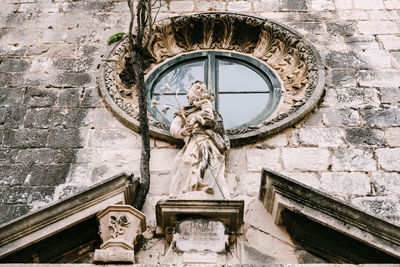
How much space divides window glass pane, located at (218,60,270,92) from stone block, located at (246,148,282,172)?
126 centimetres

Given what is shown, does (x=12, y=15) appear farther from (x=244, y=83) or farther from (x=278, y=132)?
(x=278, y=132)

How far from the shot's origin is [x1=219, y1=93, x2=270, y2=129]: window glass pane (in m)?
6.52

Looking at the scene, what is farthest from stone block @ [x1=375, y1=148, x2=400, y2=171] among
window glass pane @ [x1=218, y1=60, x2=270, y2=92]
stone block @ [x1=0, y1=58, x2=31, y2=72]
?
stone block @ [x1=0, y1=58, x2=31, y2=72]

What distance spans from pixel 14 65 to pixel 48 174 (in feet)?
6.08

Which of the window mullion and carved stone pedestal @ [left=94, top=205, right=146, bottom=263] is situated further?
the window mullion

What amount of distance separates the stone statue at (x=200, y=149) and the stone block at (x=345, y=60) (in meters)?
1.70

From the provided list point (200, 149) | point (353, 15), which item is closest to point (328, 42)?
point (353, 15)

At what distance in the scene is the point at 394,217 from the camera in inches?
204

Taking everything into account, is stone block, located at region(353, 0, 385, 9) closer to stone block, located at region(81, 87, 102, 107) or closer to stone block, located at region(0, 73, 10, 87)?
stone block, located at region(81, 87, 102, 107)

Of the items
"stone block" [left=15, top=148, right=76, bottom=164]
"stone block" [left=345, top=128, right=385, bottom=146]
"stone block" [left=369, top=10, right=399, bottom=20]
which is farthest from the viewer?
"stone block" [left=369, top=10, right=399, bottom=20]

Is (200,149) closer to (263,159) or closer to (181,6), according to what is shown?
(263,159)

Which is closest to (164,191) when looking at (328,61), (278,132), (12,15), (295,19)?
(278,132)

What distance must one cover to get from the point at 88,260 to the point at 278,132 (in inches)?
88.7

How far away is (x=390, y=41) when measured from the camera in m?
7.11
